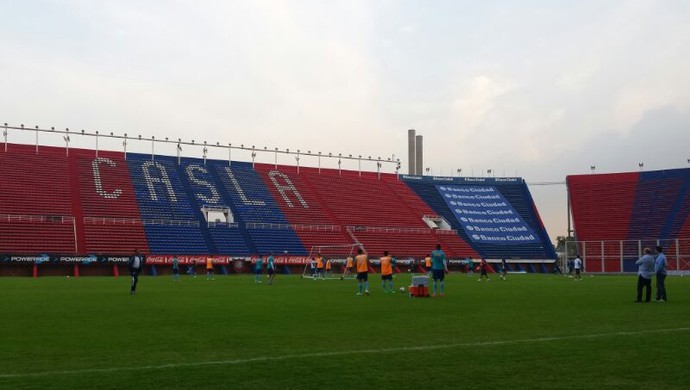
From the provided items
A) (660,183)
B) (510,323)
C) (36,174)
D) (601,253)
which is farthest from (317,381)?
(660,183)

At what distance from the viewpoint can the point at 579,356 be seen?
10.4m

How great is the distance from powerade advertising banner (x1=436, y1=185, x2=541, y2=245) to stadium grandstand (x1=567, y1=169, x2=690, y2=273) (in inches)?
254

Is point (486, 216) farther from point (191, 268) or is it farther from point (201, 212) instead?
point (191, 268)

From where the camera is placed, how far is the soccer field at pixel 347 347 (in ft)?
28.6

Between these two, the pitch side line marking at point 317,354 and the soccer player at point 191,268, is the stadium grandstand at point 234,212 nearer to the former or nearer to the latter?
the soccer player at point 191,268

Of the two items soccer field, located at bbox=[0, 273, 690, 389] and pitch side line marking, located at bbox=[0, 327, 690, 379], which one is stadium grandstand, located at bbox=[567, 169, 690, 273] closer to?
soccer field, located at bbox=[0, 273, 690, 389]

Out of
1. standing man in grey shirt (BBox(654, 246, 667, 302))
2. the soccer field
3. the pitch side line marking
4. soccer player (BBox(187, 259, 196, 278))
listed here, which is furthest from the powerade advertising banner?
the pitch side line marking

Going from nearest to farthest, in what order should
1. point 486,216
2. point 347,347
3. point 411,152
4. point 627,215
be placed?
point 347,347, point 627,215, point 486,216, point 411,152

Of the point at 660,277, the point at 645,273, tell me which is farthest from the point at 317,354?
the point at 660,277

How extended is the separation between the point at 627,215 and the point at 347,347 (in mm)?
74877

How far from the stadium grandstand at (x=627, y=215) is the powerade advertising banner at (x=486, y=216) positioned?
254 inches

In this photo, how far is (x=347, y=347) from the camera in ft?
38.2

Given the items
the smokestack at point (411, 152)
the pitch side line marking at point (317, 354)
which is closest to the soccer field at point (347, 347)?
the pitch side line marking at point (317, 354)

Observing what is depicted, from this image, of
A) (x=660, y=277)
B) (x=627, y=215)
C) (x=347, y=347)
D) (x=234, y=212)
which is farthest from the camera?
(x=627, y=215)
